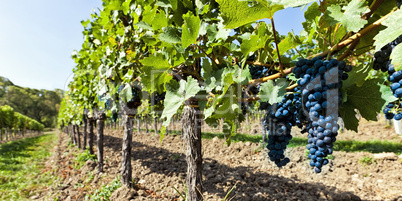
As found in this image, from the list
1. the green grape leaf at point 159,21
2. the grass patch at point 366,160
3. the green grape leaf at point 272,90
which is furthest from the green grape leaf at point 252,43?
the grass patch at point 366,160

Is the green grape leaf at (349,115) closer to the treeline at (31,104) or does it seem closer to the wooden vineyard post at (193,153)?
the wooden vineyard post at (193,153)

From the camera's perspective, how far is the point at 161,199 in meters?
4.75

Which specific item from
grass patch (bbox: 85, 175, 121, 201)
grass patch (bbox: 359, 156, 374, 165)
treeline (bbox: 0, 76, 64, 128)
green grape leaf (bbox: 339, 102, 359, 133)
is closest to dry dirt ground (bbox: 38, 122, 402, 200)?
grass patch (bbox: 359, 156, 374, 165)

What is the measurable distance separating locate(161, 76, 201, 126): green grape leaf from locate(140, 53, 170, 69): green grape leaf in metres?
0.15

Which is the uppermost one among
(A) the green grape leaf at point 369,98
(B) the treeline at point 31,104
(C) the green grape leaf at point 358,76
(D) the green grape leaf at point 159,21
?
(B) the treeline at point 31,104

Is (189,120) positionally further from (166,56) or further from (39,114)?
(39,114)

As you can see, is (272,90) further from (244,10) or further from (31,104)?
(31,104)

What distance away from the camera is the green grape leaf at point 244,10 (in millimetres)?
930

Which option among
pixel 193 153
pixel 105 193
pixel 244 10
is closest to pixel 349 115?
pixel 244 10

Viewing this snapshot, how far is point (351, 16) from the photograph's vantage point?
91 centimetres

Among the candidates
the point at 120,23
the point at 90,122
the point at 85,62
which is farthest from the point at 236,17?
the point at 90,122

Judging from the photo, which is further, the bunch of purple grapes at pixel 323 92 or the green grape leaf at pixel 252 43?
the green grape leaf at pixel 252 43

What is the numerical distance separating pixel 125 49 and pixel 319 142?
3.51 m

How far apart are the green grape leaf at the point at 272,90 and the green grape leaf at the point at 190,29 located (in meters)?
0.50
